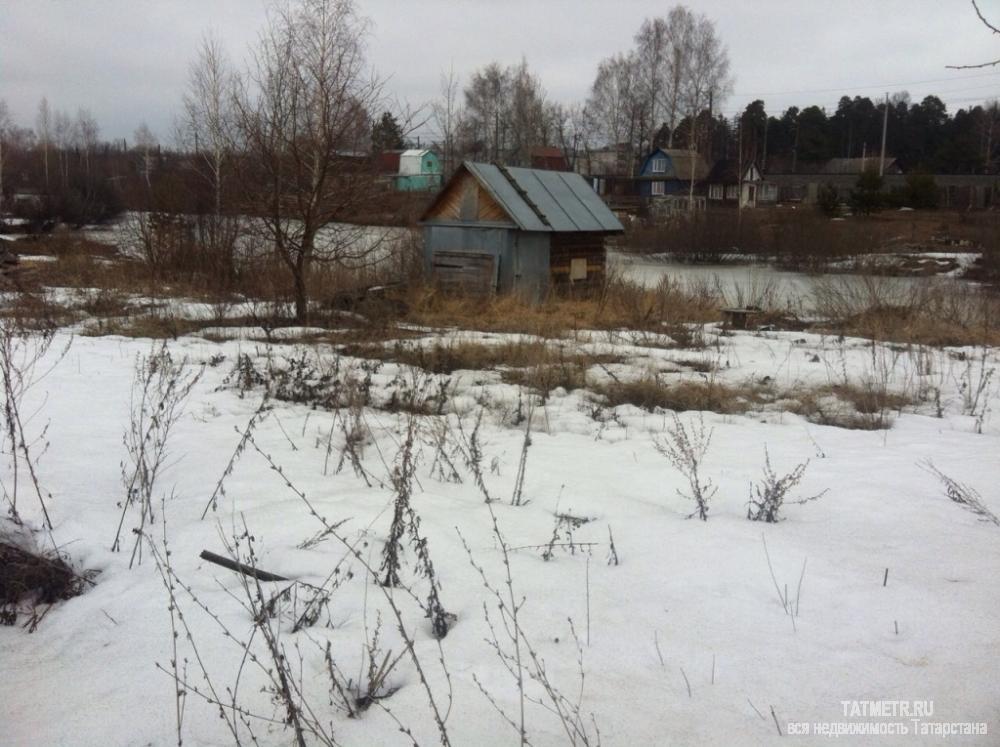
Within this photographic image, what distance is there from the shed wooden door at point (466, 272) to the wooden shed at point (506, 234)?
0.02m

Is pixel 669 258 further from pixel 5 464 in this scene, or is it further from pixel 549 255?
pixel 5 464

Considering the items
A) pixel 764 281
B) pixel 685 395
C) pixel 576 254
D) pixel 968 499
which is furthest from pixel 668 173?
pixel 968 499

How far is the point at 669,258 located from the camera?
1441 inches

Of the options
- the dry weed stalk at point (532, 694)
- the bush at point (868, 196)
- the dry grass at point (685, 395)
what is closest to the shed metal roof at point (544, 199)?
the dry grass at point (685, 395)

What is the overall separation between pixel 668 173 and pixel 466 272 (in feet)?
150

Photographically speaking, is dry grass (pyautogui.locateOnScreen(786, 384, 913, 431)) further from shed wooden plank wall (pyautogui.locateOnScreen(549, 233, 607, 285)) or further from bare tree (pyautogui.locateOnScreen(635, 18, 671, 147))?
bare tree (pyautogui.locateOnScreen(635, 18, 671, 147))

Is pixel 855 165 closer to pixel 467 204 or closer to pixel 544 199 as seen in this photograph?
pixel 544 199

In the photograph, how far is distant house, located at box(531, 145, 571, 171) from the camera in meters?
47.2

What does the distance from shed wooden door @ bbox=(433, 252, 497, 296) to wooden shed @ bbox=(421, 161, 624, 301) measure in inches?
0.8

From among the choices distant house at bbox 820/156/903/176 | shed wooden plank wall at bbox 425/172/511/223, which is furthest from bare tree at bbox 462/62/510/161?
shed wooden plank wall at bbox 425/172/511/223

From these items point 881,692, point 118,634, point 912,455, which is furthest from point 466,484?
point 912,455

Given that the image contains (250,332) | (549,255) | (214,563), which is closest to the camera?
(214,563)

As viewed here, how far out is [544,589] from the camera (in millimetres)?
3580

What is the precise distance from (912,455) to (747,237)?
31.2 m
